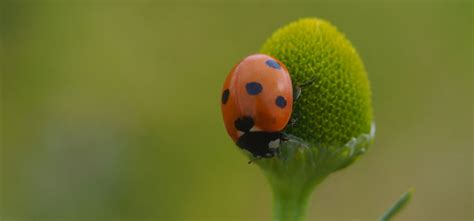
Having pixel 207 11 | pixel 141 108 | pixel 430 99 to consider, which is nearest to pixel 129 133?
pixel 141 108

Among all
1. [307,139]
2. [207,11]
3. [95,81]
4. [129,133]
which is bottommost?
[307,139]

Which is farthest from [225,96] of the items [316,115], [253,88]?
[316,115]

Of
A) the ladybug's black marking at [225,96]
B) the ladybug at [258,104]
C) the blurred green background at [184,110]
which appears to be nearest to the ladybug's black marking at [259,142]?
the ladybug at [258,104]

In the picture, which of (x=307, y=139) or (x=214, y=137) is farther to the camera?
(x=214, y=137)

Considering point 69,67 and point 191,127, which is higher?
point 69,67

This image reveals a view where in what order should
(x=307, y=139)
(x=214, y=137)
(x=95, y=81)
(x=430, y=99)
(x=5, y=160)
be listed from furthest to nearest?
1. (x=430, y=99)
2. (x=95, y=81)
3. (x=214, y=137)
4. (x=5, y=160)
5. (x=307, y=139)

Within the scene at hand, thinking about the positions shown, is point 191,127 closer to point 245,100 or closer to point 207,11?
point 207,11

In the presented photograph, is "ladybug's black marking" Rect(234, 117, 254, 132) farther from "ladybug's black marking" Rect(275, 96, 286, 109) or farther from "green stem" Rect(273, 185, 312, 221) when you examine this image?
"green stem" Rect(273, 185, 312, 221)
